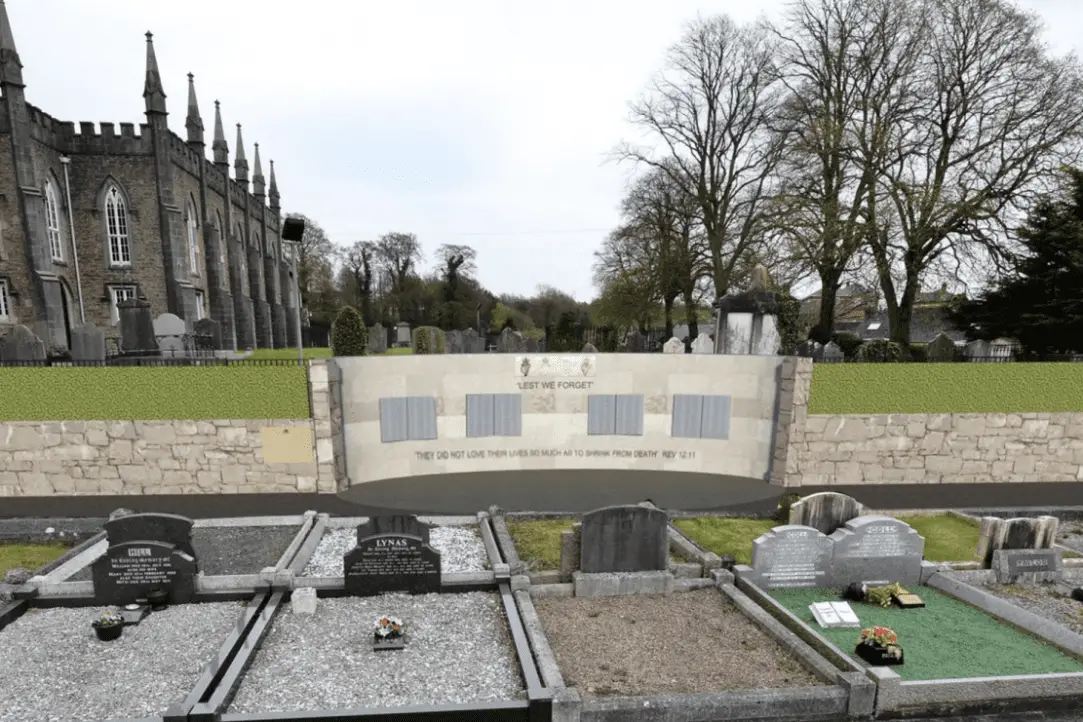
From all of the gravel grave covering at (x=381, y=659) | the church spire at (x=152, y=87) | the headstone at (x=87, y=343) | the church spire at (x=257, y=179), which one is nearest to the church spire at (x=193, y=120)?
the church spire at (x=152, y=87)

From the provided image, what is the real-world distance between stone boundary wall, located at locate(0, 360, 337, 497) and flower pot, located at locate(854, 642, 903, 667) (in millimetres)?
10912

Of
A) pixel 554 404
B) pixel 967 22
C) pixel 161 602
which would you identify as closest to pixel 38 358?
pixel 161 602

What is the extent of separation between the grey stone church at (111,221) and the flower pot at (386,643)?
2060cm

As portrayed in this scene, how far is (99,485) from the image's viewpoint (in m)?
12.0

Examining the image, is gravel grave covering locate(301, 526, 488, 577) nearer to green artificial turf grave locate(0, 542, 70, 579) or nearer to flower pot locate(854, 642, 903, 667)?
green artificial turf grave locate(0, 542, 70, 579)

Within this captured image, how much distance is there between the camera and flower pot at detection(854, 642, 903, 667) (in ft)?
20.1

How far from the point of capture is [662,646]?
656cm

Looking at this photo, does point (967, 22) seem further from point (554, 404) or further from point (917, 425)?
point (554, 404)

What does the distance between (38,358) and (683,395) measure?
Answer: 53.9ft

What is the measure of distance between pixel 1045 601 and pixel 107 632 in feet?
43.6

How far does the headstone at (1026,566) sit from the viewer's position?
835 centimetres

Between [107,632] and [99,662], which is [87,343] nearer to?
[107,632]

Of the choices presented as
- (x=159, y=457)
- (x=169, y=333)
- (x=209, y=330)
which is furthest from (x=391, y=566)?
(x=209, y=330)

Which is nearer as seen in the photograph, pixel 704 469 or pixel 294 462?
pixel 294 462
